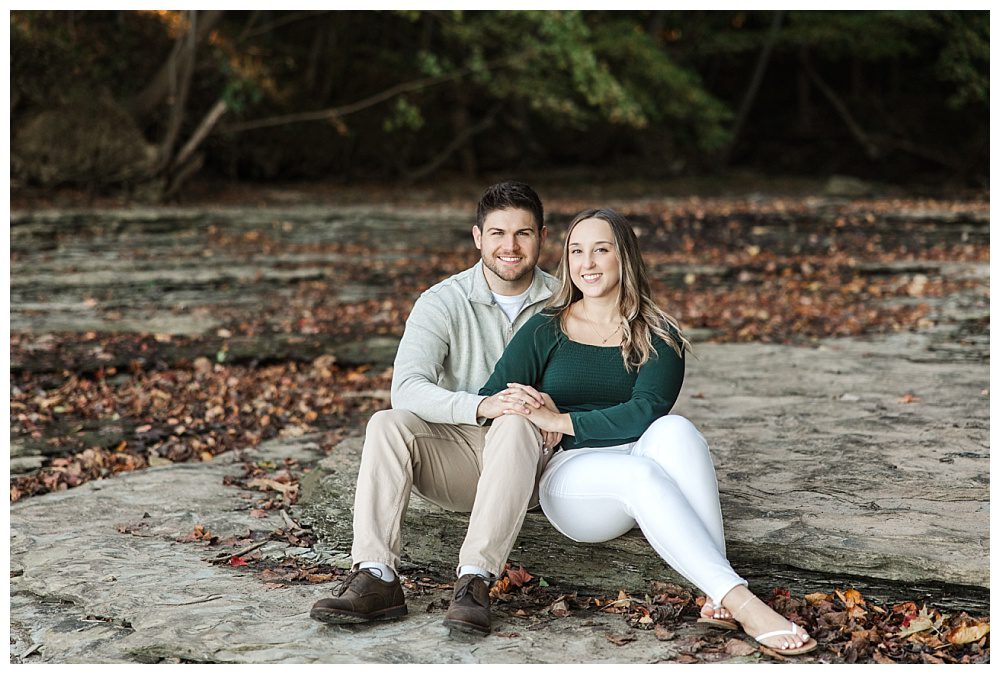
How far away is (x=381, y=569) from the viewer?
3549 mm

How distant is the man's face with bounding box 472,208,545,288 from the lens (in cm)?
391

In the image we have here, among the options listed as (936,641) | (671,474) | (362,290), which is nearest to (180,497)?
(671,474)

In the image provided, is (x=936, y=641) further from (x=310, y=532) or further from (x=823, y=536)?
(x=310, y=532)

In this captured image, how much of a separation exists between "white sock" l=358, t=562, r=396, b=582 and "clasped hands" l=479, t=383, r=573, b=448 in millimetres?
564

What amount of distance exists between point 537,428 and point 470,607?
0.64 m

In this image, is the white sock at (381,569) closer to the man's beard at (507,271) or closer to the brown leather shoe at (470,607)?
the brown leather shoe at (470,607)

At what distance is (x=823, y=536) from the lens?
375 cm

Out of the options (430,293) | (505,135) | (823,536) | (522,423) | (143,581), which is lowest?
(143,581)

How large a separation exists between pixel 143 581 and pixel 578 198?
57.5 ft

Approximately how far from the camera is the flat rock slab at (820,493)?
3688mm

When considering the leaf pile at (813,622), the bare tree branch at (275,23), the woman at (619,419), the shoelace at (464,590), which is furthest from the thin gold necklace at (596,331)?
the bare tree branch at (275,23)

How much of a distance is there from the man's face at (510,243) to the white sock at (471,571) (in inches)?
40.4

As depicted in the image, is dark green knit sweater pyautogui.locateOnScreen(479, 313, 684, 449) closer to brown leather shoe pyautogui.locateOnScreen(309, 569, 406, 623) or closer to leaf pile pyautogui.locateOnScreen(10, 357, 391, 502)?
brown leather shoe pyautogui.locateOnScreen(309, 569, 406, 623)

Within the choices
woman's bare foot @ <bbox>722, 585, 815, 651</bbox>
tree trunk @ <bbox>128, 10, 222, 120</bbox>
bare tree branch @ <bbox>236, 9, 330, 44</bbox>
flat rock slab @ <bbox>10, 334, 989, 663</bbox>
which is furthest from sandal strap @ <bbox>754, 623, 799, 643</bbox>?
bare tree branch @ <bbox>236, 9, 330, 44</bbox>
